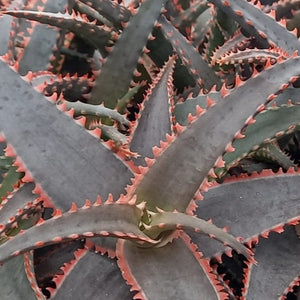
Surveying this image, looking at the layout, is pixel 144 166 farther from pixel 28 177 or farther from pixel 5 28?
pixel 5 28

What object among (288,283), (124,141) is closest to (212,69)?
(124,141)

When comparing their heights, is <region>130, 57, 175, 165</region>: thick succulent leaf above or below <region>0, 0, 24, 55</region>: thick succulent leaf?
above

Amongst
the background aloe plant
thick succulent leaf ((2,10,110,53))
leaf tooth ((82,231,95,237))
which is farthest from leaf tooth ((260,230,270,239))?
thick succulent leaf ((2,10,110,53))

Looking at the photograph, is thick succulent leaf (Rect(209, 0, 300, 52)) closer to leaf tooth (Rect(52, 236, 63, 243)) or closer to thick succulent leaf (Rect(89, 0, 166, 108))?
thick succulent leaf (Rect(89, 0, 166, 108))

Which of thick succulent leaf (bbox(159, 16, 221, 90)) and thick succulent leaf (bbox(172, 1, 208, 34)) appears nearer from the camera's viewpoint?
thick succulent leaf (bbox(159, 16, 221, 90))

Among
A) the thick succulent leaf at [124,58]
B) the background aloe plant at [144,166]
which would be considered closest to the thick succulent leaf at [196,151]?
the background aloe plant at [144,166]

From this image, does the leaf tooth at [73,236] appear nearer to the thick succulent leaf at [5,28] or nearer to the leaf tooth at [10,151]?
the leaf tooth at [10,151]
